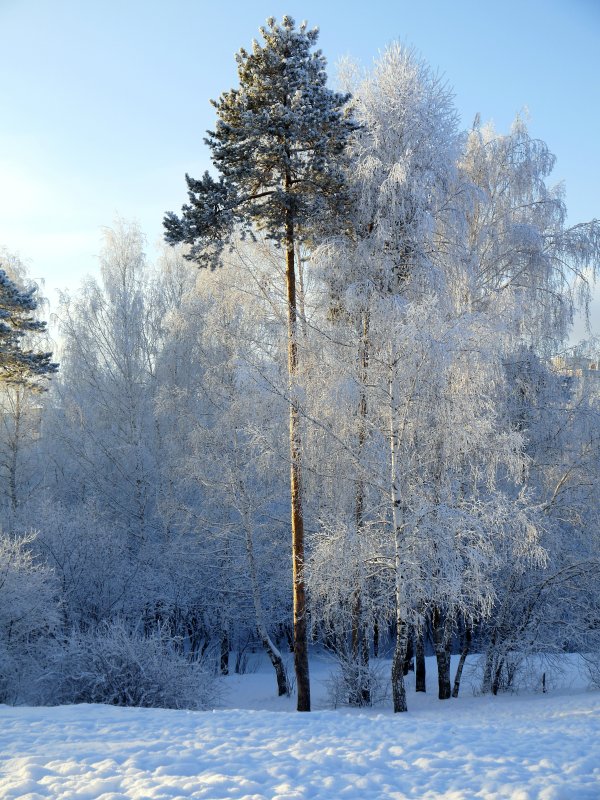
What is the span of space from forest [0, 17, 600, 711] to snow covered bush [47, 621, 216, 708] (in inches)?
1.7

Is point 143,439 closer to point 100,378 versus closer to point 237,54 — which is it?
point 100,378

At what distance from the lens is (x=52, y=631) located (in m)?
12.7

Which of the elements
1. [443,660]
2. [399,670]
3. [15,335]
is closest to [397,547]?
[399,670]

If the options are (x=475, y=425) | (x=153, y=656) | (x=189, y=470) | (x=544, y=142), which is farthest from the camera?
(x=189, y=470)

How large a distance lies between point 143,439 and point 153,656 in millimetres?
10017

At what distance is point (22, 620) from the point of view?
1265cm

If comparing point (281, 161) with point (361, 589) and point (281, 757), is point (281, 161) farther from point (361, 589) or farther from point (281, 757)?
point (281, 757)

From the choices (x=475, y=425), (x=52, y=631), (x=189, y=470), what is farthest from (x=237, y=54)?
(x=52, y=631)

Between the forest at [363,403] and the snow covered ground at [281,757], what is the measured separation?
7.24 ft

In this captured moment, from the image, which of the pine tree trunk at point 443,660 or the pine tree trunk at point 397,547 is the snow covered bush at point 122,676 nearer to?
the pine tree trunk at point 397,547

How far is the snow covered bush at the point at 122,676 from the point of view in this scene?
10258mm

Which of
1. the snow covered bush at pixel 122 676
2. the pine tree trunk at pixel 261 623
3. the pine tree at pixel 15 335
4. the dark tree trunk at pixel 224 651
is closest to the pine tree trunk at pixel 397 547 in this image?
the snow covered bush at pixel 122 676

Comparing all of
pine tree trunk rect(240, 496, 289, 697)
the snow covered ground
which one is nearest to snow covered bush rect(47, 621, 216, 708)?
the snow covered ground

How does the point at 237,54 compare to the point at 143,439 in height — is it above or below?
above
